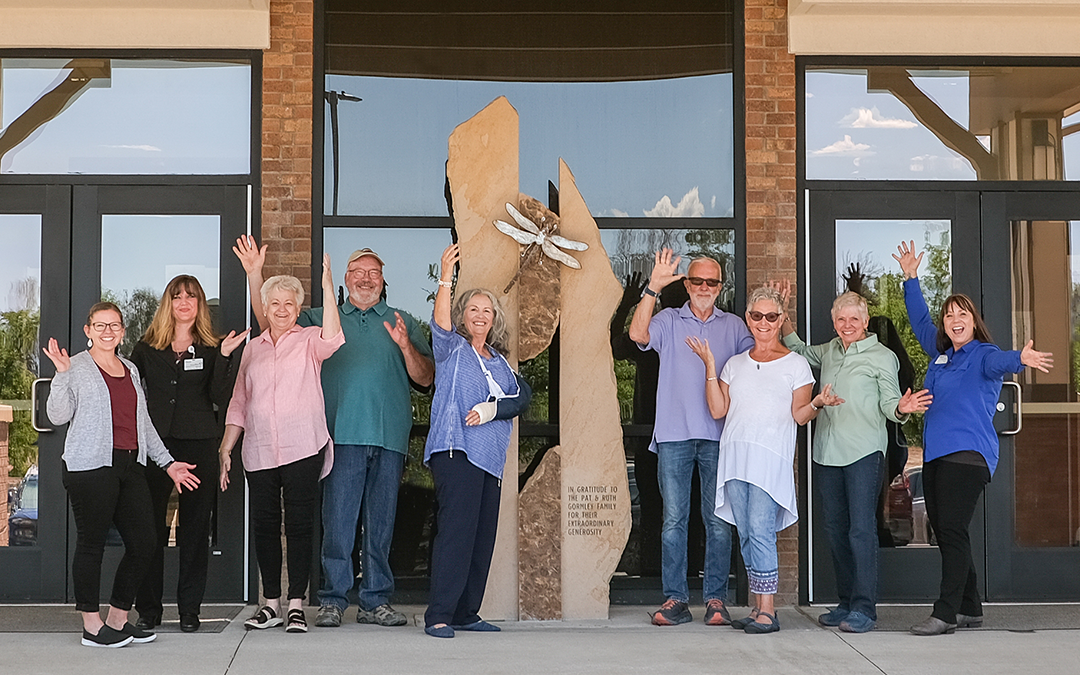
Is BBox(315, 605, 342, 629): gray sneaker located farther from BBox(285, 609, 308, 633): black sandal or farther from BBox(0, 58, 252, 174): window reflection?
BBox(0, 58, 252, 174): window reflection

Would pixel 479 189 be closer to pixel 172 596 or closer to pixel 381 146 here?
pixel 381 146

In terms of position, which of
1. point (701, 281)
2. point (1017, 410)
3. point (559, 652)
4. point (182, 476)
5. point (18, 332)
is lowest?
point (559, 652)

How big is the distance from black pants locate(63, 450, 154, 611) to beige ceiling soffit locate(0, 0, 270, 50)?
2.40 meters

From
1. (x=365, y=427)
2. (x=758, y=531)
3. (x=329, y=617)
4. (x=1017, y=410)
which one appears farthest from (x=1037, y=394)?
(x=329, y=617)

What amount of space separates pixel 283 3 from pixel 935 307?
3.93 meters

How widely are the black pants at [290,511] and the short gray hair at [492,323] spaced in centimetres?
88

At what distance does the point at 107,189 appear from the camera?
239 inches

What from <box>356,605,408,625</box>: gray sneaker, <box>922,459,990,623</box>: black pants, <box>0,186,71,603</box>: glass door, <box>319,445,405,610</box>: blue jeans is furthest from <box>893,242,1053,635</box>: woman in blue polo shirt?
<box>0,186,71,603</box>: glass door

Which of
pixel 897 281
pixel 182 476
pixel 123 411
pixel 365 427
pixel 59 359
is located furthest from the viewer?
pixel 897 281

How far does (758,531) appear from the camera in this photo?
530 centimetres

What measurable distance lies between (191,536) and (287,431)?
0.68 metres

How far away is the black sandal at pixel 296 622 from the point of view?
17.1 ft

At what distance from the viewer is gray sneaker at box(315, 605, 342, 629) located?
212 inches

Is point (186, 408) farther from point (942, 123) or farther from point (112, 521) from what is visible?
point (942, 123)
